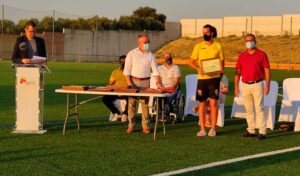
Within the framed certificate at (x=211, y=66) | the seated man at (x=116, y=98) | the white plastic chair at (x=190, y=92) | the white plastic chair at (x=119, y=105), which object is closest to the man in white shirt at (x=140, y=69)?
the framed certificate at (x=211, y=66)

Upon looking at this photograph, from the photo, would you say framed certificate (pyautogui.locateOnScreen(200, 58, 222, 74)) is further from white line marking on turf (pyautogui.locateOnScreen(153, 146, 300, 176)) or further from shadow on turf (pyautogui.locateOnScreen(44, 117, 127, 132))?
shadow on turf (pyautogui.locateOnScreen(44, 117, 127, 132))

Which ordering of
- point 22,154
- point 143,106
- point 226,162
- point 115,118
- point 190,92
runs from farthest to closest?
point 190,92
point 115,118
point 143,106
point 22,154
point 226,162

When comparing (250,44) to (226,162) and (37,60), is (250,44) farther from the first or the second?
(37,60)

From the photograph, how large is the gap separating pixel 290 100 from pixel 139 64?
369cm

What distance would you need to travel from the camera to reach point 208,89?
11.5m

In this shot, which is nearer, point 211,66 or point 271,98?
point 211,66

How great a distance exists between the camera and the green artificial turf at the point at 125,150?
8.18 metres

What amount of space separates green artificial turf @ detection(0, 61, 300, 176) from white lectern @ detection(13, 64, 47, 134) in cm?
28

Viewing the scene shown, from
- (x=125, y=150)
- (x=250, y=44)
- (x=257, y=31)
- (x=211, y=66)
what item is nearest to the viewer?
(x=125, y=150)

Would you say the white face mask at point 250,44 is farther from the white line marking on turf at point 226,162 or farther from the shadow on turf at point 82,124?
the shadow on turf at point 82,124

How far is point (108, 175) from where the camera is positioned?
25.5ft

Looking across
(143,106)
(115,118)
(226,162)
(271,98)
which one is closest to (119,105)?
(115,118)

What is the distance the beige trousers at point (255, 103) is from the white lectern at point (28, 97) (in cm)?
349

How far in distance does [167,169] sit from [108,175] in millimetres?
809
